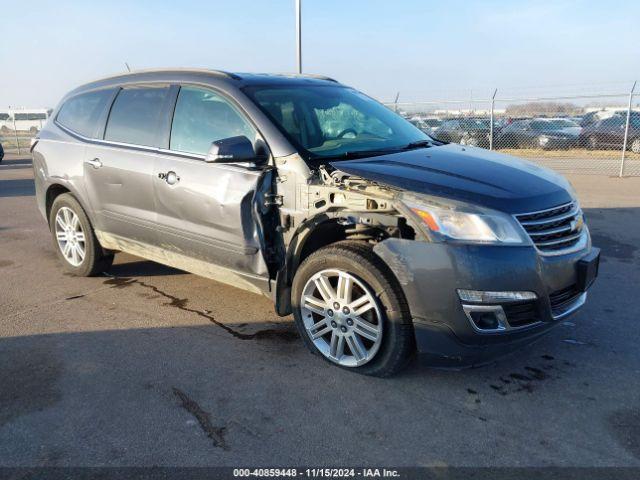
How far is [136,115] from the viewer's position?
15.0 ft

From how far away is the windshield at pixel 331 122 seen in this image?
147 inches

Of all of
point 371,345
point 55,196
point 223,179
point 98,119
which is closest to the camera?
point 371,345

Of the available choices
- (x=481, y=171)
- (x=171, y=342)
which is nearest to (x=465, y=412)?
(x=481, y=171)

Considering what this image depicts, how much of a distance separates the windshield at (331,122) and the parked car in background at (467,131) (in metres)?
11.9

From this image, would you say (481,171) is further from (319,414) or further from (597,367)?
(319,414)

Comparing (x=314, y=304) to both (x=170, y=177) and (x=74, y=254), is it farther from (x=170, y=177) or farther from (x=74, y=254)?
(x=74, y=254)

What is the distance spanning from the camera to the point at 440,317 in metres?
A: 2.92

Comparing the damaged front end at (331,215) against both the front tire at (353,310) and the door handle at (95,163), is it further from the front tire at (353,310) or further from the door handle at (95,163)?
the door handle at (95,163)

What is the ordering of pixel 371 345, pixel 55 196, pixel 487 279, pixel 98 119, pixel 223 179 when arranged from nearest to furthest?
pixel 487 279
pixel 371 345
pixel 223 179
pixel 98 119
pixel 55 196

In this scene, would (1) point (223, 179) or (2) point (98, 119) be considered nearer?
(1) point (223, 179)

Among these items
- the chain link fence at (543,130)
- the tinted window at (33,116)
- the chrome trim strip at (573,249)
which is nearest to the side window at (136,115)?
the chrome trim strip at (573,249)

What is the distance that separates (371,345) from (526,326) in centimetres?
90

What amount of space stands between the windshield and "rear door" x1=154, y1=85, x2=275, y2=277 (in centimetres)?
27

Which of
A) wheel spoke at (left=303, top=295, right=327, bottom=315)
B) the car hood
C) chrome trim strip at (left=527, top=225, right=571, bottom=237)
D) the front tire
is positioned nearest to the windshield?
the car hood
